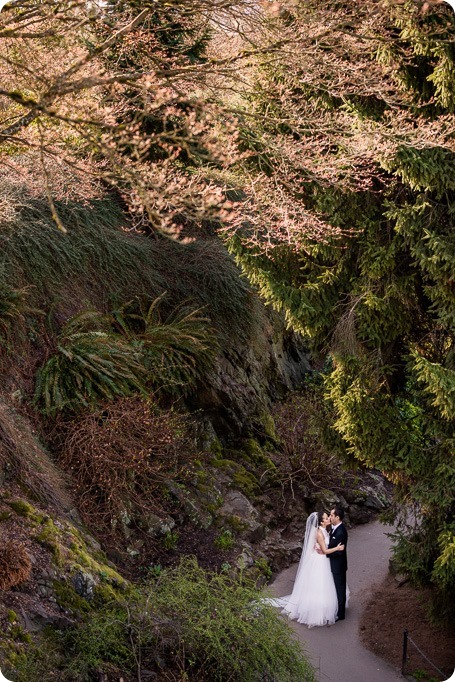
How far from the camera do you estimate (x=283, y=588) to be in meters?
10.1

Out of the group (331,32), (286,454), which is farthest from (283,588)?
(331,32)

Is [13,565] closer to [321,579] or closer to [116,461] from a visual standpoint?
[116,461]

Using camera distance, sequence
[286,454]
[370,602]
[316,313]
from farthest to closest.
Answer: [286,454], [370,602], [316,313]

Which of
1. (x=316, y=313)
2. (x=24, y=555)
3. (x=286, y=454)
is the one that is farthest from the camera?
(x=286, y=454)

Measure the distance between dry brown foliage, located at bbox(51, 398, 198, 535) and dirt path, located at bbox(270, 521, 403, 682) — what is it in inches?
80.3

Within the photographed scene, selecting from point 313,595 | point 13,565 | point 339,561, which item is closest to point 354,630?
point 313,595

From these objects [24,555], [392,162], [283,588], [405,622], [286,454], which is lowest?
[405,622]

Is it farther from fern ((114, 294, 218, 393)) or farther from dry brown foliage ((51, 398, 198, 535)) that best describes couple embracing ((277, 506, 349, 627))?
fern ((114, 294, 218, 393))

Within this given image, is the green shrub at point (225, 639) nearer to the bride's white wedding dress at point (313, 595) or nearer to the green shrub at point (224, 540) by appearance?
the bride's white wedding dress at point (313, 595)

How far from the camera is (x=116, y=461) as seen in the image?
9.48 metres

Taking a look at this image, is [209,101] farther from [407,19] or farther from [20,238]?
[20,238]

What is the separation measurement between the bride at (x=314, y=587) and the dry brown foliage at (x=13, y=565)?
3626 millimetres

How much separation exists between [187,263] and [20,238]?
9.77 ft

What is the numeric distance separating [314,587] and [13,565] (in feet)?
13.3
